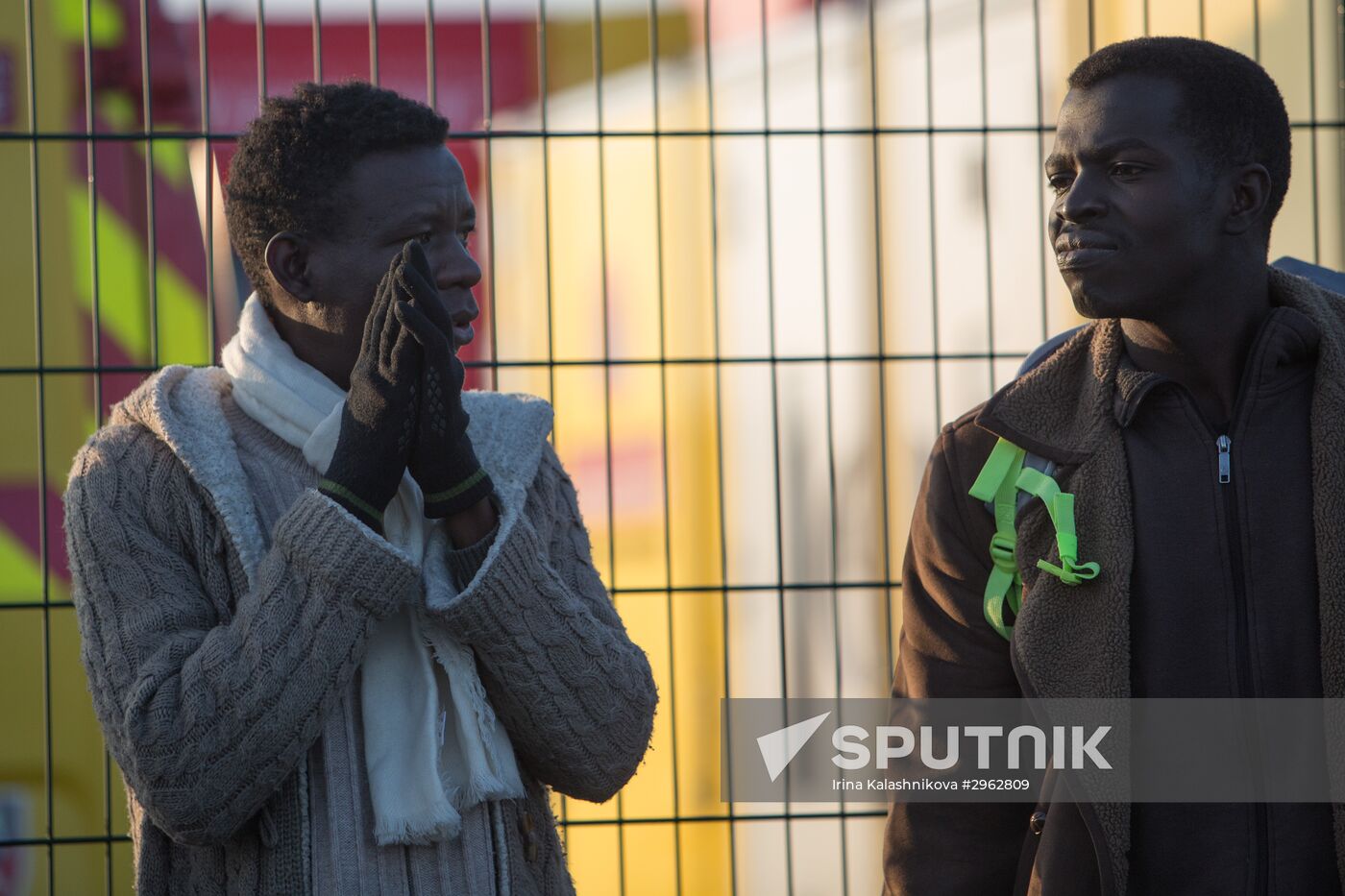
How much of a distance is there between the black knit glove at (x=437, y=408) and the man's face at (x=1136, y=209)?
77cm

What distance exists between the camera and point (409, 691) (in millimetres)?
1945

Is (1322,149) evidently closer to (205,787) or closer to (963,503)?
(963,503)

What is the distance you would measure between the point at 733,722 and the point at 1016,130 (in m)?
1.35

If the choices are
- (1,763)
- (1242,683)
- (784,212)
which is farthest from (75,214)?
(1242,683)

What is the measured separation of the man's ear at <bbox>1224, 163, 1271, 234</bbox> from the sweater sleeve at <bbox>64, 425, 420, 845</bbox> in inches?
43.6

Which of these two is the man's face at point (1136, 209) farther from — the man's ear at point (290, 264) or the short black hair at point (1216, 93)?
the man's ear at point (290, 264)

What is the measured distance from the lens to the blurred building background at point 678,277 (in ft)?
12.8

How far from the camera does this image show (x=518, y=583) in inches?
74.9

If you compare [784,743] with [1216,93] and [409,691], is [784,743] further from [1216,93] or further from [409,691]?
[1216,93]

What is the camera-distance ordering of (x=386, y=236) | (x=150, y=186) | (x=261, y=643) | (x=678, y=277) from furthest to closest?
(x=678, y=277) → (x=150, y=186) → (x=386, y=236) → (x=261, y=643)

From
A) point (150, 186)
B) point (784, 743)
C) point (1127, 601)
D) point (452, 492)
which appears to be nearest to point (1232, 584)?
point (1127, 601)

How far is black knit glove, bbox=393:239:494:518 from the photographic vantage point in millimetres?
1830

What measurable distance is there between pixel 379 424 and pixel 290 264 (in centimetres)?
35

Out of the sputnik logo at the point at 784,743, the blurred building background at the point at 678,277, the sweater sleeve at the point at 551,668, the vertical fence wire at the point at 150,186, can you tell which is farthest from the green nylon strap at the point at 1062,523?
the vertical fence wire at the point at 150,186
